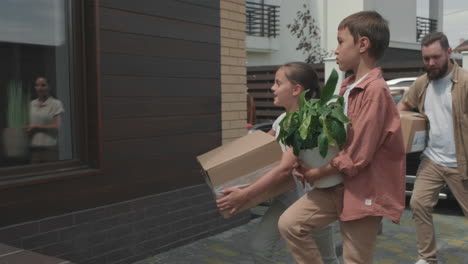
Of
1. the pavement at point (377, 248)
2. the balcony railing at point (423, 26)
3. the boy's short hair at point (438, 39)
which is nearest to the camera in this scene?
the boy's short hair at point (438, 39)

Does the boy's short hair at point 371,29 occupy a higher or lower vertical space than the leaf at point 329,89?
higher

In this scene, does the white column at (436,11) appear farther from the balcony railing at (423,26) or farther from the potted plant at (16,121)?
the potted plant at (16,121)

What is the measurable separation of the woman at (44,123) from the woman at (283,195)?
1.98 m

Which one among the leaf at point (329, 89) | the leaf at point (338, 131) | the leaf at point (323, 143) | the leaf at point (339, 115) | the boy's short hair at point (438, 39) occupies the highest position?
the boy's short hair at point (438, 39)

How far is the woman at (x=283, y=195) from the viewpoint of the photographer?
3225 millimetres

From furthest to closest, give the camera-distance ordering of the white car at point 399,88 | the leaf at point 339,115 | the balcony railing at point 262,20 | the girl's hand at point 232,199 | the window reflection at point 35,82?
the balcony railing at point 262,20
the white car at point 399,88
the window reflection at point 35,82
the girl's hand at point 232,199
the leaf at point 339,115

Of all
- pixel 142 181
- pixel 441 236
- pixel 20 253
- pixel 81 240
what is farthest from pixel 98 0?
pixel 441 236

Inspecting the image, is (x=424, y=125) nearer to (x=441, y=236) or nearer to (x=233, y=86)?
(x=441, y=236)

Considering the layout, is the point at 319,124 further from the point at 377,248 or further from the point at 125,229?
the point at 377,248

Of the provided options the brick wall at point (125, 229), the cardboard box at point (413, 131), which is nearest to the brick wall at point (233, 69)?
the brick wall at point (125, 229)

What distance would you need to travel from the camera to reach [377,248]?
18.6 feet

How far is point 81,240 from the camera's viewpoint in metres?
4.61

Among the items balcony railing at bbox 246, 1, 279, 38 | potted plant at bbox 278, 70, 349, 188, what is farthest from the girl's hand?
balcony railing at bbox 246, 1, 279, 38

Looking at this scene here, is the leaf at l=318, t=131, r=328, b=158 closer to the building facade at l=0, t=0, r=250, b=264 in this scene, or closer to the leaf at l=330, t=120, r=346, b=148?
the leaf at l=330, t=120, r=346, b=148
